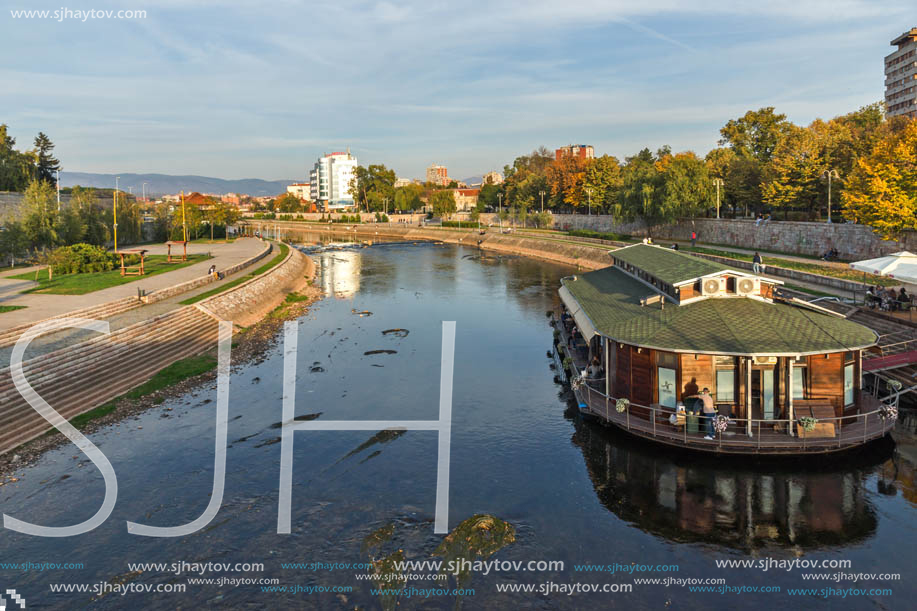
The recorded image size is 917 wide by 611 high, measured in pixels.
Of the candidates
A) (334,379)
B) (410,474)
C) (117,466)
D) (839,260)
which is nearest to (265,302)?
(334,379)

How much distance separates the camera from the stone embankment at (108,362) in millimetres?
23469

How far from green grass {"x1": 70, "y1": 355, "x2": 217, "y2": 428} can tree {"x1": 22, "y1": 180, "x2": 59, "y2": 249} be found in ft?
114

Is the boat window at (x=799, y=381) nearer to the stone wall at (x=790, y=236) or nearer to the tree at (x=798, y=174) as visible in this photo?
the stone wall at (x=790, y=236)

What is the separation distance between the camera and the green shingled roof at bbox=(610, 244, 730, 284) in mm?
25531

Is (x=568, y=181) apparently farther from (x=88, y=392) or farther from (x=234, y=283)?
(x=88, y=392)

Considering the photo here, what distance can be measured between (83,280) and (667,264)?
148 ft

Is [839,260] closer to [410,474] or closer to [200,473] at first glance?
[410,474]

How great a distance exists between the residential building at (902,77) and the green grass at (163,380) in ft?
466

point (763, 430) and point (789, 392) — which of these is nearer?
point (789, 392)

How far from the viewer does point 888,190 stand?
43.0 metres

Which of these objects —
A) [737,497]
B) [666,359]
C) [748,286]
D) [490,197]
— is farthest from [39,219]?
[490,197]

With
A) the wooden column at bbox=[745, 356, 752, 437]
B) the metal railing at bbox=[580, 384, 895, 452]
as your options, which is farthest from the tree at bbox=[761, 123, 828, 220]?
the wooden column at bbox=[745, 356, 752, 437]

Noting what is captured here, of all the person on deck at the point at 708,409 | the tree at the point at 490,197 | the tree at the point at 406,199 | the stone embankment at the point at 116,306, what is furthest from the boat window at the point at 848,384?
the tree at the point at 406,199

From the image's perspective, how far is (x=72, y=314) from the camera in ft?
112
